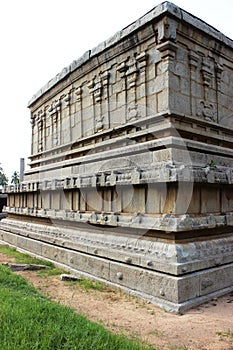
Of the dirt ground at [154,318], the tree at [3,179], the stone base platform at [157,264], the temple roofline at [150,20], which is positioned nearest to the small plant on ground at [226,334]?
the dirt ground at [154,318]

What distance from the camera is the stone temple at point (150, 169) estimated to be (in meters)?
6.02

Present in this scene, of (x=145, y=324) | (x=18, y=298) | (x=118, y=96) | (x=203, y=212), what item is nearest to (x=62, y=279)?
(x=18, y=298)

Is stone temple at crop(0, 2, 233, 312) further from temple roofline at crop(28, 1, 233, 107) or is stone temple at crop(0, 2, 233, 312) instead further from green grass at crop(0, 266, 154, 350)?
green grass at crop(0, 266, 154, 350)

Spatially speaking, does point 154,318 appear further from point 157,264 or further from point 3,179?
point 3,179

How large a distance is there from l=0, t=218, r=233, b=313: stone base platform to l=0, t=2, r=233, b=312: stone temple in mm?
25

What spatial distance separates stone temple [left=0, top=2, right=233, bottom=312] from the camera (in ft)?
19.7

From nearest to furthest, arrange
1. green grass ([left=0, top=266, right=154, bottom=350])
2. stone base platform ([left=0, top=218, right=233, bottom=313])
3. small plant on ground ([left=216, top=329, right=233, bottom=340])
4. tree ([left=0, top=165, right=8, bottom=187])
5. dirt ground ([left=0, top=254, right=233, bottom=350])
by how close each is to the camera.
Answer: green grass ([left=0, top=266, right=154, bottom=350])
dirt ground ([left=0, top=254, right=233, bottom=350])
small plant on ground ([left=216, top=329, right=233, bottom=340])
stone base platform ([left=0, top=218, right=233, bottom=313])
tree ([left=0, top=165, right=8, bottom=187])

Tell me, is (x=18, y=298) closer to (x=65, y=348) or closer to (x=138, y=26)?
(x=65, y=348)

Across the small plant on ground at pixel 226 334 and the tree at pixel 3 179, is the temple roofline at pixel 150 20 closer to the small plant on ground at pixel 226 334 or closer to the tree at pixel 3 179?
the small plant on ground at pixel 226 334

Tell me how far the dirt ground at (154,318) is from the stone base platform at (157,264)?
21cm

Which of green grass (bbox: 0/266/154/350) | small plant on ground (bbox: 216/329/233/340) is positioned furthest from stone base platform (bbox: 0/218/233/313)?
green grass (bbox: 0/266/154/350)

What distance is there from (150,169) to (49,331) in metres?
3.64

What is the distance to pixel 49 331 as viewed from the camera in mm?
3758

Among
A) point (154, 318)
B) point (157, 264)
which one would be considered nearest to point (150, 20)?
point (157, 264)
